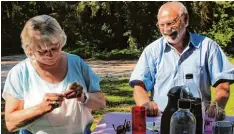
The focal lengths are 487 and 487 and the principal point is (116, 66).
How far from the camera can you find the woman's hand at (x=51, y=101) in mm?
2037

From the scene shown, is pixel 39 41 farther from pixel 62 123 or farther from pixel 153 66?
pixel 153 66

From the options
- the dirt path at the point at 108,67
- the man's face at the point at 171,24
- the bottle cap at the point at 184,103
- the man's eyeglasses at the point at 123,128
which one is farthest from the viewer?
the dirt path at the point at 108,67

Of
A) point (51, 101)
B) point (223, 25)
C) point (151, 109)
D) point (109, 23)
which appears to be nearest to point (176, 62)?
point (151, 109)

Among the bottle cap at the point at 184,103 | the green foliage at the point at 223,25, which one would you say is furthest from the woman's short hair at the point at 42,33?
the green foliage at the point at 223,25

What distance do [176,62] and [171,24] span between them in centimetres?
27

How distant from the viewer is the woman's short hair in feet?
7.20

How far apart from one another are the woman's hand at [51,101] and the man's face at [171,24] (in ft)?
2.78

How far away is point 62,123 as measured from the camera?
90.0 inches

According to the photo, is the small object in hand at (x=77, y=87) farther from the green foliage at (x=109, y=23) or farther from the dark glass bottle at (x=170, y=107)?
the green foliage at (x=109, y=23)

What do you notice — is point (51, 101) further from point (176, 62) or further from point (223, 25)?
point (223, 25)

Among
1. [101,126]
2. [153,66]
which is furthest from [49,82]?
[153,66]

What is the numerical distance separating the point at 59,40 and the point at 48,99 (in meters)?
0.32

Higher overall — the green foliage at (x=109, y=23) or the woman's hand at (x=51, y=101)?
the green foliage at (x=109, y=23)

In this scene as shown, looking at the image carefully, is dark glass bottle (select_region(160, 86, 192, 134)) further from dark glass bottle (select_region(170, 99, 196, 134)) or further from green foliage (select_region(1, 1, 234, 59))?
green foliage (select_region(1, 1, 234, 59))
